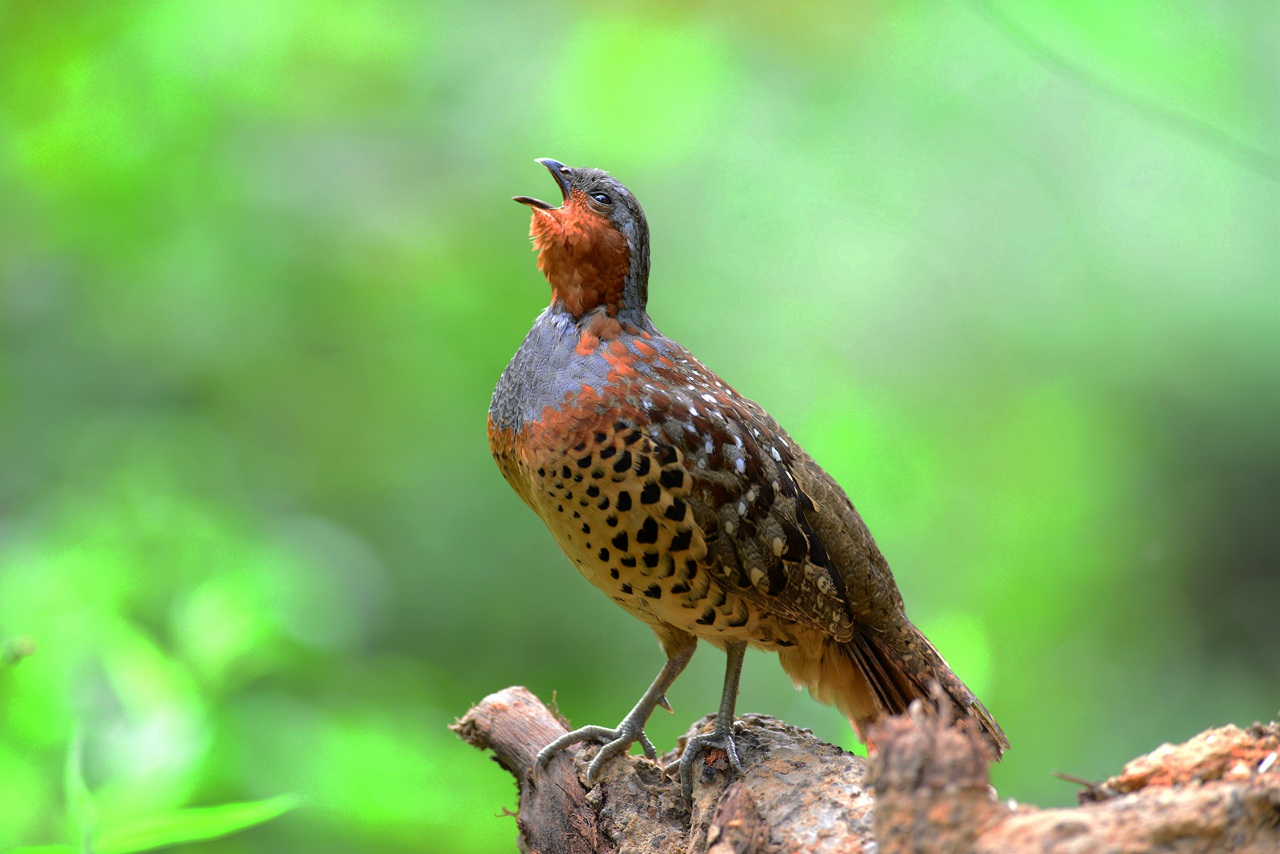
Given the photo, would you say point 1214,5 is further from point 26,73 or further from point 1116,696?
point 26,73

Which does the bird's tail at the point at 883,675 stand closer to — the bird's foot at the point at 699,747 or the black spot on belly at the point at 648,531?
the bird's foot at the point at 699,747

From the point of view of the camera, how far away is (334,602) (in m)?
4.35

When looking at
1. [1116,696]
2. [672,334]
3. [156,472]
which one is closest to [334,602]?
[156,472]

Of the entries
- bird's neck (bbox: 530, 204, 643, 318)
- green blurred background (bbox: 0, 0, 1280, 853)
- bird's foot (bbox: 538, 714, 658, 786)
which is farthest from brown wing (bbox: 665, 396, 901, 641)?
green blurred background (bbox: 0, 0, 1280, 853)

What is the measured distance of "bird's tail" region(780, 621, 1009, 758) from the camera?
9.82 feet

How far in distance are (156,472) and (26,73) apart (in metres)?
1.88

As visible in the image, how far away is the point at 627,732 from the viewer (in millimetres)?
3049

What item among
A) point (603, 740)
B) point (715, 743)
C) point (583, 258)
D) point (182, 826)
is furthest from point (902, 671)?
point (182, 826)

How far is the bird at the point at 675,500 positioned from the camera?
2.69 metres

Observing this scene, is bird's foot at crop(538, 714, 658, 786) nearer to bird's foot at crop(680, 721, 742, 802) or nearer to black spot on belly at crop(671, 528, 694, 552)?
bird's foot at crop(680, 721, 742, 802)

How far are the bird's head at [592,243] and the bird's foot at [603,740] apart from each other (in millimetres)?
1106

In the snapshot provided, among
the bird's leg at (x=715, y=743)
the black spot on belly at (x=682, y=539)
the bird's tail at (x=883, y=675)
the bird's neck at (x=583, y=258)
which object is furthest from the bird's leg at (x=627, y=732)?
the bird's neck at (x=583, y=258)

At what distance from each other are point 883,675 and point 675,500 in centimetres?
83

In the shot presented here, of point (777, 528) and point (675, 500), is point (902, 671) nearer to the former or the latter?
point (777, 528)
